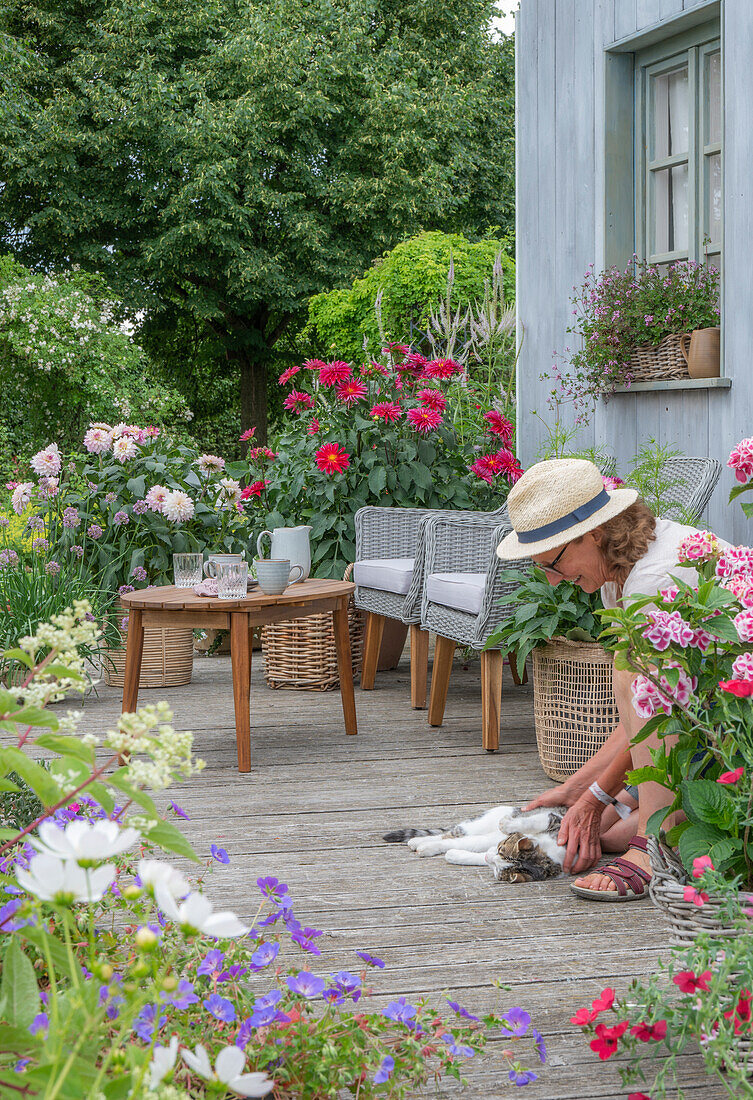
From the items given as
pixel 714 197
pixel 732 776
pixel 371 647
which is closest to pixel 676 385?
pixel 714 197

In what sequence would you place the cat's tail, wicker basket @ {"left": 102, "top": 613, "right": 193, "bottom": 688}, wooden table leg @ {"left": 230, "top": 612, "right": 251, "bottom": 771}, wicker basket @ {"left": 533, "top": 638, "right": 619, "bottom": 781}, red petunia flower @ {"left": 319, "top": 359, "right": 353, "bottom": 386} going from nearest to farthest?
the cat's tail
wicker basket @ {"left": 533, "top": 638, "right": 619, "bottom": 781}
wooden table leg @ {"left": 230, "top": 612, "right": 251, "bottom": 771}
wicker basket @ {"left": 102, "top": 613, "right": 193, "bottom": 688}
red petunia flower @ {"left": 319, "top": 359, "right": 353, "bottom": 386}

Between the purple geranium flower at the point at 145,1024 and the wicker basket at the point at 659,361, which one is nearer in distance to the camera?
the purple geranium flower at the point at 145,1024

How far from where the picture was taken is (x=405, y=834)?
9.38 ft

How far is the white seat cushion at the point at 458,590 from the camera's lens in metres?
3.72

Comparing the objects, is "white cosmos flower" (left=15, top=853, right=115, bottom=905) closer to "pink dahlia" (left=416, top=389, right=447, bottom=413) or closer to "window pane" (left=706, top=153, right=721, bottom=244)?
"window pane" (left=706, top=153, right=721, bottom=244)

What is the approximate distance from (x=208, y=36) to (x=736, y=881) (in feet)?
49.0

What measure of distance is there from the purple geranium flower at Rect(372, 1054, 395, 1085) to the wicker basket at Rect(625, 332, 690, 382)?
3175 millimetres

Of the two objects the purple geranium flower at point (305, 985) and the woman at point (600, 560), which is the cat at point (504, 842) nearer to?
the woman at point (600, 560)

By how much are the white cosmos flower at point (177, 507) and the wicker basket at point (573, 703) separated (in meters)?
1.98

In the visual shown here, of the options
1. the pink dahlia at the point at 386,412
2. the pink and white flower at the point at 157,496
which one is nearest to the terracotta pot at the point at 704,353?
the pink dahlia at the point at 386,412

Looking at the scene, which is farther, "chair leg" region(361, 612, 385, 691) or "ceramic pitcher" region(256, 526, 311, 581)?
"chair leg" region(361, 612, 385, 691)

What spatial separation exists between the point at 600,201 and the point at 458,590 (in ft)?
6.07

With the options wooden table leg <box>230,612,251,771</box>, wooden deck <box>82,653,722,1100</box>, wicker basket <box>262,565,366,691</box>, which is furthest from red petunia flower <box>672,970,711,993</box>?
wicker basket <box>262,565,366,691</box>

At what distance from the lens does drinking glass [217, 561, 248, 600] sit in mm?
3648
